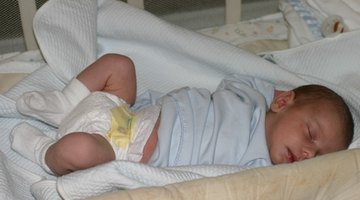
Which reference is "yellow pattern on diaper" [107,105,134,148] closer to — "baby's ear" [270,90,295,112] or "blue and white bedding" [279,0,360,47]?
"baby's ear" [270,90,295,112]

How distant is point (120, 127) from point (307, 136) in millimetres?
358

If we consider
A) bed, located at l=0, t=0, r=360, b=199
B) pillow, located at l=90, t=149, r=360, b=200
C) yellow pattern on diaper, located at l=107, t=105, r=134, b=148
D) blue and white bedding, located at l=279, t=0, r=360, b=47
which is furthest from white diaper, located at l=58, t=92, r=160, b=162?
blue and white bedding, located at l=279, t=0, r=360, b=47

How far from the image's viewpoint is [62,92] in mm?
1120

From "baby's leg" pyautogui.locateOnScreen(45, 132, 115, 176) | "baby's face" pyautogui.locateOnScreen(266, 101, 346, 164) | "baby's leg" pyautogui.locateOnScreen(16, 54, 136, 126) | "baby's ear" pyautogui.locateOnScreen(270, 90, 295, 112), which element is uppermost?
"baby's leg" pyautogui.locateOnScreen(16, 54, 136, 126)

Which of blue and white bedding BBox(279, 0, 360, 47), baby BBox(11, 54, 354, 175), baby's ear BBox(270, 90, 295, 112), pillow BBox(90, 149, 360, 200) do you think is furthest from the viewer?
blue and white bedding BBox(279, 0, 360, 47)

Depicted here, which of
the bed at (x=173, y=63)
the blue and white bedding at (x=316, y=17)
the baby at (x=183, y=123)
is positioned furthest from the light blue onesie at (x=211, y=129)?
the blue and white bedding at (x=316, y=17)

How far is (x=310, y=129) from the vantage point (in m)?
1.13

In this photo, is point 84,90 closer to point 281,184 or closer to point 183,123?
point 183,123

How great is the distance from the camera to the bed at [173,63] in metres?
0.93

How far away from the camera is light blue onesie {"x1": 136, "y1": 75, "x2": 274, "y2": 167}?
1089mm

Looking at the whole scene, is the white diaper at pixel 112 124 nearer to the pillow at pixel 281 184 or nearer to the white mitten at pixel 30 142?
the white mitten at pixel 30 142

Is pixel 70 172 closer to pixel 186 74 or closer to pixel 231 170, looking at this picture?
pixel 231 170

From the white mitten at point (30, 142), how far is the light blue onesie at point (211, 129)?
0.64 feet

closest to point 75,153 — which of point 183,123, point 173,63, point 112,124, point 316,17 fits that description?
point 112,124
